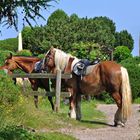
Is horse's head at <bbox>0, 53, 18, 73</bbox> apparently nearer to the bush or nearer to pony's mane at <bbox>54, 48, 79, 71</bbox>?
pony's mane at <bbox>54, 48, 79, 71</bbox>

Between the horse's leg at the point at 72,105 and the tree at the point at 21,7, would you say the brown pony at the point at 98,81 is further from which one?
the tree at the point at 21,7

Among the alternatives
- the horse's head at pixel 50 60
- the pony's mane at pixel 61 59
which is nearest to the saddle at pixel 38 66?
the horse's head at pixel 50 60

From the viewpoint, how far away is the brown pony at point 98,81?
54.1 ft

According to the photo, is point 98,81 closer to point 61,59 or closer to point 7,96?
point 61,59

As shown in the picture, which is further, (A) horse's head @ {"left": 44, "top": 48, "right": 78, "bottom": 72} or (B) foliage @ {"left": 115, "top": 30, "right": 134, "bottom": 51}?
(B) foliage @ {"left": 115, "top": 30, "right": 134, "bottom": 51}

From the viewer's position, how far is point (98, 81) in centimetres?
1708

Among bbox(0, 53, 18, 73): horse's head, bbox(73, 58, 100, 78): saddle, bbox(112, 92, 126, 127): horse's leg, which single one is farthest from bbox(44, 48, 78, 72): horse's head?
bbox(0, 53, 18, 73): horse's head

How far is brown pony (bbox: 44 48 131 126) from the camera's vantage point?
54.1 ft

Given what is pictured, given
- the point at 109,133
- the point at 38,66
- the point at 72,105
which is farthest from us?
the point at 38,66

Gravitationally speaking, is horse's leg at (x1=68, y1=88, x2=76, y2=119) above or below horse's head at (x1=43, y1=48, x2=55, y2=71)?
below

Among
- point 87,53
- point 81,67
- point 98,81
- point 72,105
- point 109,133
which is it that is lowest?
point 109,133

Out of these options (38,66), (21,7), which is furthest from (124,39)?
(21,7)

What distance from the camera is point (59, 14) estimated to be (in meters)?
73.6

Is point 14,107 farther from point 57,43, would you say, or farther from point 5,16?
point 57,43
